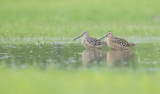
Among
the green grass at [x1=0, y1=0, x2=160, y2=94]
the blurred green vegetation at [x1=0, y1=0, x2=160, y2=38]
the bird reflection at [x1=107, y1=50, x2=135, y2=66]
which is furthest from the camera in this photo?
the blurred green vegetation at [x1=0, y1=0, x2=160, y2=38]

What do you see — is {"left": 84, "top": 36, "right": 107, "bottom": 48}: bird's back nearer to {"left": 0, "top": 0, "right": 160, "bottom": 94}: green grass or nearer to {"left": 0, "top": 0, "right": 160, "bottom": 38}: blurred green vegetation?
{"left": 0, "top": 0, "right": 160, "bottom": 94}: green grass

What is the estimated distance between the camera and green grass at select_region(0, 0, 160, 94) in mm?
10977

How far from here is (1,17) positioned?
48562 millimetres

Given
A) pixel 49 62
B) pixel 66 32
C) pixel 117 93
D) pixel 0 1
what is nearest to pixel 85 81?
pixel 117 93

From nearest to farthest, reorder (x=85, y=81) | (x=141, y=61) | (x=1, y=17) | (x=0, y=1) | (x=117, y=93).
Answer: (x=117, y=93), (x=85, y=81), (x=141, y=61), (x=1, y=17), (x=0, y=1)

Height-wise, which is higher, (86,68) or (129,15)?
(129,15)

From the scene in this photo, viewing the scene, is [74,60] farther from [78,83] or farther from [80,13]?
[80,13]

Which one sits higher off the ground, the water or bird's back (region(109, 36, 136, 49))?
bird's back (region(109, 36, 136, 49))

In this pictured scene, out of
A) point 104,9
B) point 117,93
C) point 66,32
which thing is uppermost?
point 104,9

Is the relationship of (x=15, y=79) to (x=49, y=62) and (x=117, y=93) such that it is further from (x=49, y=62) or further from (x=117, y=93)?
(x=49, y=62)

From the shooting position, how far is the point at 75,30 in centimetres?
3559

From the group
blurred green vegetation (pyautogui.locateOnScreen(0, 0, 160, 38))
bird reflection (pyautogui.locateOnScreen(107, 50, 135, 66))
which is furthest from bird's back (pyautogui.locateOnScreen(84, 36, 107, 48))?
blurred green vegetation (pyautogui.locateOnScreen(0, 0, 160, 38))

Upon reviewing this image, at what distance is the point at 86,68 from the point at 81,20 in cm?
3427

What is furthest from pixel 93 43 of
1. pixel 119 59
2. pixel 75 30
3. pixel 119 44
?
pixel 75 30
